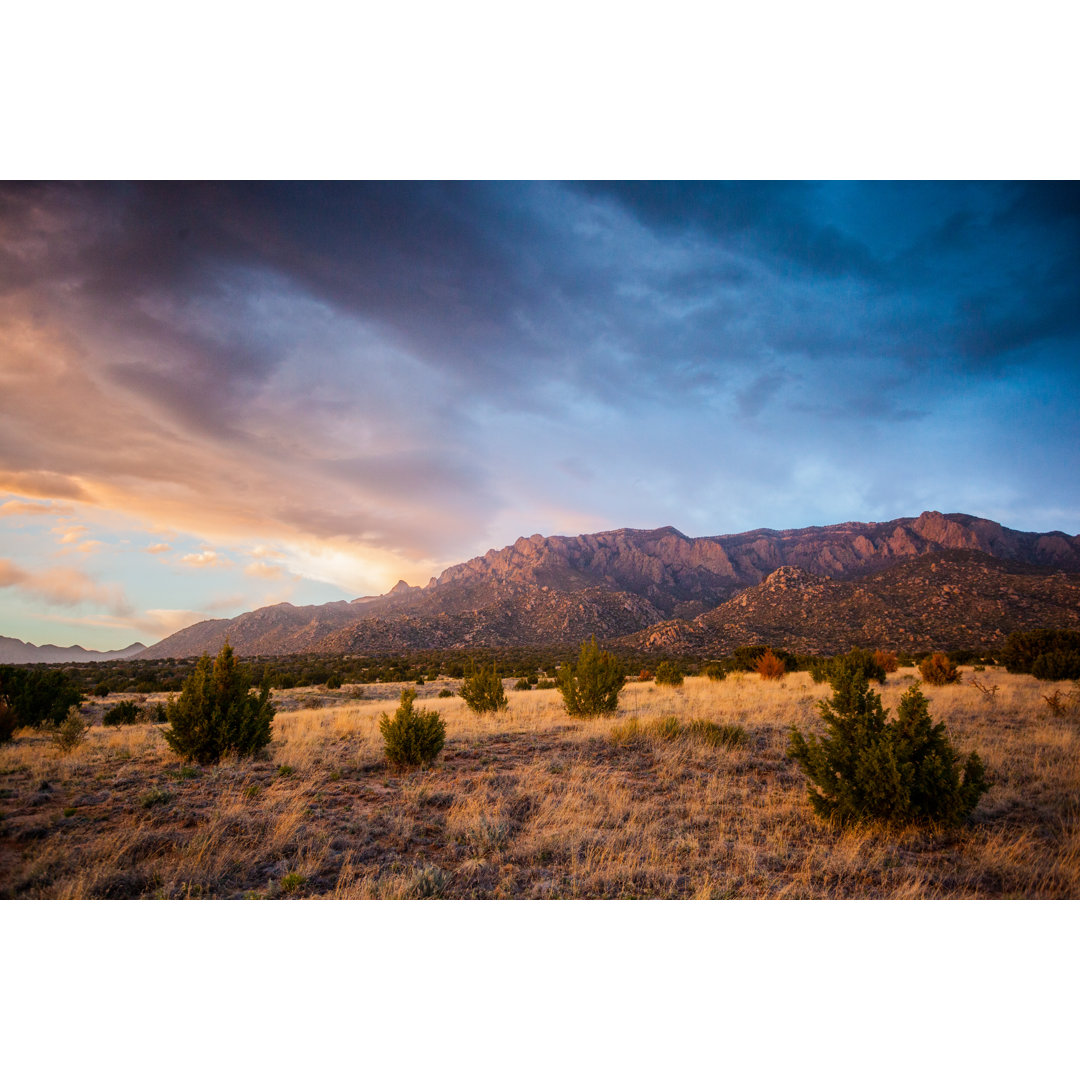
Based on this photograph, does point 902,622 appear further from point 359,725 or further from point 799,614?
point 359,725

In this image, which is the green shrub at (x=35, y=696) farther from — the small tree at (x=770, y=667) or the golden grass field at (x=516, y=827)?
the small tree at (x=770, y=667)

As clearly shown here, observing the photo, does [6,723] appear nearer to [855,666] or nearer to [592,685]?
[592,685]

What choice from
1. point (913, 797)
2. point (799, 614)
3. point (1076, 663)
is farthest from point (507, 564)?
point (913, 797)

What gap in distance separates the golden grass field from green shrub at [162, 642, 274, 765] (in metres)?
0.36

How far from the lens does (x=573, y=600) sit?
60781mm

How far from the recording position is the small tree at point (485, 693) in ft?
43.7

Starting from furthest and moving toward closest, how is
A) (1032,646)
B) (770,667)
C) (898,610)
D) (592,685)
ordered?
(898,610)
(770,667)
(1032,646)
(592,685)

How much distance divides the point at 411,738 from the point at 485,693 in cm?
573

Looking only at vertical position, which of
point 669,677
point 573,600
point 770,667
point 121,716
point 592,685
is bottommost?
point 669,677

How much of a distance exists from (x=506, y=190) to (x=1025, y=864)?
946 cm

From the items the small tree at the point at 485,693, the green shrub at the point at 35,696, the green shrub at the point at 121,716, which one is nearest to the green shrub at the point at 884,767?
the small tree at the point at 485,693

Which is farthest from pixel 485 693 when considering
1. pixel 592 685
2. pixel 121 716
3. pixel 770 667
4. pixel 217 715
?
pixel 770 667

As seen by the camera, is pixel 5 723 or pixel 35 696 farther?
pixel 35 696

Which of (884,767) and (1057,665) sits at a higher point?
(884,767)
